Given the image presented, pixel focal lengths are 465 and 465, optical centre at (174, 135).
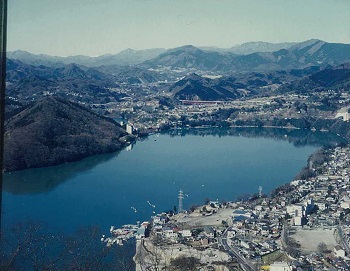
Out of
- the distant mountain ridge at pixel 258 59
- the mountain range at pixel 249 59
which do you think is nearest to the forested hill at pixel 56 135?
the mountain range at pixel 249 59

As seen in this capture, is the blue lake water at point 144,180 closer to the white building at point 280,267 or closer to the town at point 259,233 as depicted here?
the town at point 259,233

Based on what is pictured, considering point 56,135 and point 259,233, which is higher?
point 56,135

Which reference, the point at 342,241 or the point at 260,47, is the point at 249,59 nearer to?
the point at 260,47

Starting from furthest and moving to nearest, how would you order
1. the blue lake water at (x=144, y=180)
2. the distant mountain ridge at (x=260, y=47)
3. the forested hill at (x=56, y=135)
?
the distant mountain ridge at (x=260, y=47)
the forested hill at (x=56, y=135)
the blue lake water at (x=144, y=180)

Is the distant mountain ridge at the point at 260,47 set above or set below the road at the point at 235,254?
above

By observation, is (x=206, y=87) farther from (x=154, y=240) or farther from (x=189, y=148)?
(x=154, y=240)

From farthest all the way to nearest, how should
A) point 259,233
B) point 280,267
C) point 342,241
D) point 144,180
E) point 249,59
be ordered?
point 249,59 → point 144,180 → point 259,233 → point 342,241 → point 280,267

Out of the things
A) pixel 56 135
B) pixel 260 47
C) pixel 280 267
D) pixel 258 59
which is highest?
pixel 260 47

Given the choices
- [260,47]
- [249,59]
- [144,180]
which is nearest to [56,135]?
[144,180]
